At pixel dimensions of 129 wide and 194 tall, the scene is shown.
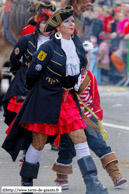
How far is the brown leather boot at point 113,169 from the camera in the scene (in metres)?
6.45

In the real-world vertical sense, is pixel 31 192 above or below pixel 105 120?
above

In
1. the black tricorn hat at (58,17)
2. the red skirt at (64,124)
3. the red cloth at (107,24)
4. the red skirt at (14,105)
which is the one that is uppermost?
the black tricorn hat at (58,17)

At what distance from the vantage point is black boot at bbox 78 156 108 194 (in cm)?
596

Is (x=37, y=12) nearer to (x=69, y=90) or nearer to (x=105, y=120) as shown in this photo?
(x=69, y=90)

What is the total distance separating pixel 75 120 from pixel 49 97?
0.32 metres

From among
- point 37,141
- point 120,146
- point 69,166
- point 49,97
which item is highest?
point 49,97

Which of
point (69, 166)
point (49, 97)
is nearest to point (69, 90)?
point (49, 97)

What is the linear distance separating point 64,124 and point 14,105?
165cm

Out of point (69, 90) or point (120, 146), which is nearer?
point (69, 90)

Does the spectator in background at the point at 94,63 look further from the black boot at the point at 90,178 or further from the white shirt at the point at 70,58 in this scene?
the black boot at the point at 90,178

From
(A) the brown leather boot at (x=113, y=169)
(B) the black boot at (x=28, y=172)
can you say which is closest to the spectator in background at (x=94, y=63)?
(A) the brown leather boot at (x=113, y=169)

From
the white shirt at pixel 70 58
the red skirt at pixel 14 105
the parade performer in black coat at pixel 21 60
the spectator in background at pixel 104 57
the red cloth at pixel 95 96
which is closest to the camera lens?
the white shirt at pixel 70 58

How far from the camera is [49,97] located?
598cm

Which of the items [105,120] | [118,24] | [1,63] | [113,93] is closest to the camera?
[105,120]
